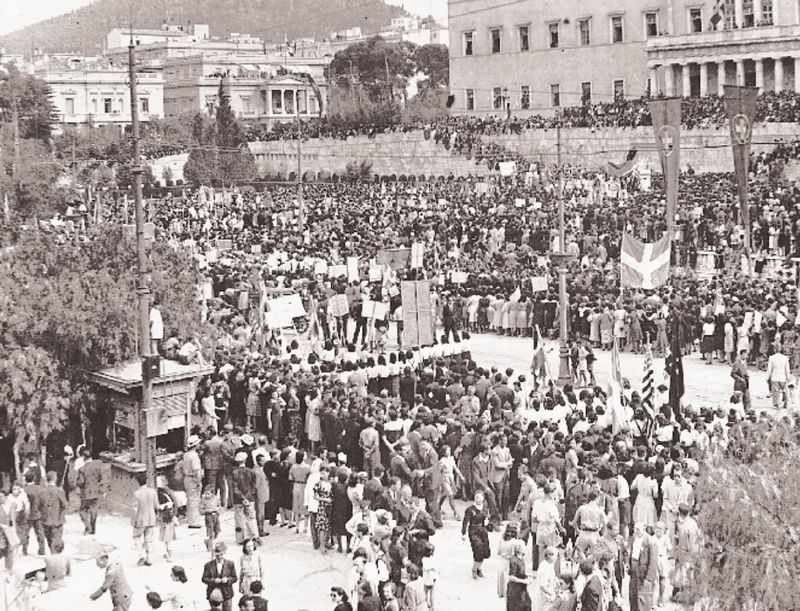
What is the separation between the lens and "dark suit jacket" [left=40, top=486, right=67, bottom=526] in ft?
53.8

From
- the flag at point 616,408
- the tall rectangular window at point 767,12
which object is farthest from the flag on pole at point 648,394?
the tall rectangular window at point 767,12

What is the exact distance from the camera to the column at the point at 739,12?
2422 inches

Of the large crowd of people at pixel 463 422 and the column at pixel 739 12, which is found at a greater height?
the column at pixel 739 12

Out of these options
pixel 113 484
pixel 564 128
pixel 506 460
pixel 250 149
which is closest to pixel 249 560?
pixel 506 460

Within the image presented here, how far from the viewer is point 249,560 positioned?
14023 millimetres

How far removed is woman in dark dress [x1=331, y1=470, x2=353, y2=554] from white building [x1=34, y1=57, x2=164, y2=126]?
295 feet

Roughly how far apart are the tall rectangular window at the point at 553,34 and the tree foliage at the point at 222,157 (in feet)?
62.5

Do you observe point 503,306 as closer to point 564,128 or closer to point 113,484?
point 113,484

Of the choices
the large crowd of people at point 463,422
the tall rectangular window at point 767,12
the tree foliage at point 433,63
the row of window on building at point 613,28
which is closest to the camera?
the large crowd of people at point 463,422

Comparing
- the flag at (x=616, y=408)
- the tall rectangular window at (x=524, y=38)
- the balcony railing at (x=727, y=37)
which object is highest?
the tall rectangular window at (x=524, y=38)

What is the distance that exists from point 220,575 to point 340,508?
3.01 meters

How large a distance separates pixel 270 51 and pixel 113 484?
439 ft

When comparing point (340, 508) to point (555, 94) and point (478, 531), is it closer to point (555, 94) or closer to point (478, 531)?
point (478, 531)

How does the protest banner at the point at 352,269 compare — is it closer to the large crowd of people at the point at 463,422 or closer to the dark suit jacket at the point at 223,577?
the large crowd of people at the point at 463,422
